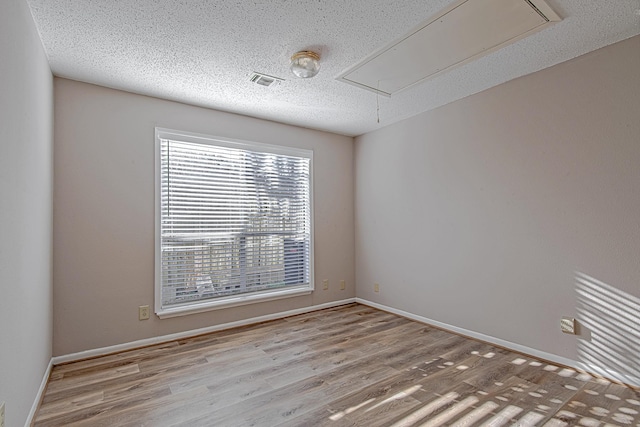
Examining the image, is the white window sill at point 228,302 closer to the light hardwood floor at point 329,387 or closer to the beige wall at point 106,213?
the beige wall at point 106,213

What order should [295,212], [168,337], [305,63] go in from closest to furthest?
1. [305,63]
2. [168,337]
3. [295,212]

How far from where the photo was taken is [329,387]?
2229 millimetres

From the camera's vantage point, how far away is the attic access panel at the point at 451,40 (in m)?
1.88

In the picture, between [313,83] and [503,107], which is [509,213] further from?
[313,83]

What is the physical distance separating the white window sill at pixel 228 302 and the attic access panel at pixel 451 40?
8.11 ft

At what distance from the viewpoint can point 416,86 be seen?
9.59 ft

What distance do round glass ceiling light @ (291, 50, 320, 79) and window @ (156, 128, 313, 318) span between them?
56.2 inches

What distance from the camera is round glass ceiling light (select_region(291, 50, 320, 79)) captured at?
2355 mm

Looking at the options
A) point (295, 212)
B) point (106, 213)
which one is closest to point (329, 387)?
point (295, 212)

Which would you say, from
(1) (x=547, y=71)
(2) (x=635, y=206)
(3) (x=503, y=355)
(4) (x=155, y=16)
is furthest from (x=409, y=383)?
(4) (x=155, y=16)

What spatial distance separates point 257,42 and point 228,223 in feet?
6.34

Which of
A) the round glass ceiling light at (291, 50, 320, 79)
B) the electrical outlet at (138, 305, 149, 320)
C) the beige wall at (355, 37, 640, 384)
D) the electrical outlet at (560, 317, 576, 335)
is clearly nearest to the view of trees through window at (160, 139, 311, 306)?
the electrical outlet at (138, 305, 149, 320)

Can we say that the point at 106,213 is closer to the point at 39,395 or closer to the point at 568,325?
the point at 39,395

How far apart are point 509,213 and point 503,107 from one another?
96 cm
